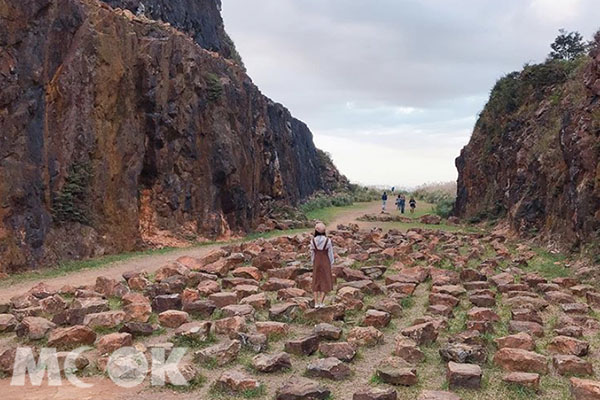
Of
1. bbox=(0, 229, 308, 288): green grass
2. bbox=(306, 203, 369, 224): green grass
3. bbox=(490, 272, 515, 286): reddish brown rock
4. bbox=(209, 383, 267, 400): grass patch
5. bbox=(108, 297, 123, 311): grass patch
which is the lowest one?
bbox=(209, 383, 267, 400): grass patch

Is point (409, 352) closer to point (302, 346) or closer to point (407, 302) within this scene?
point (302, 346)

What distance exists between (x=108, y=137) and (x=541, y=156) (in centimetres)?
1755

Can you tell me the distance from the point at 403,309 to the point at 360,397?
4.61 m

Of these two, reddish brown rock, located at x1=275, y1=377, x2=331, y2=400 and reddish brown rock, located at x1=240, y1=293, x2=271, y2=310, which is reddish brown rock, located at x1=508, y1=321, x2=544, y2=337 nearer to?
reddish brown rock, located at x1=275, y1=377, x2=331, y2=400

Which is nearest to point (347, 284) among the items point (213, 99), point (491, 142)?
point (213, 99)

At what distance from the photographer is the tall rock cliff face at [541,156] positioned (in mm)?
16469

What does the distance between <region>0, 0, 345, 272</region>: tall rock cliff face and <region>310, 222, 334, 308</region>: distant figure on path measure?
8.50 m

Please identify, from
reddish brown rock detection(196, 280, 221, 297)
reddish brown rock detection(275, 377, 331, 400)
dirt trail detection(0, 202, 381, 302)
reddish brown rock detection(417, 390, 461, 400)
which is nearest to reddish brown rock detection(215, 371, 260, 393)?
reddish brown rock detection(275, 377, 331, 400)

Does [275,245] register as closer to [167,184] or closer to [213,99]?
[167,184]

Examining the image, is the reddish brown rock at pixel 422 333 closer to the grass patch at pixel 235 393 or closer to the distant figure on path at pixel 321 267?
the distant figure on path at pixel 321 267

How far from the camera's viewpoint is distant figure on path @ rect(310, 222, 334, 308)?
33.3 ft

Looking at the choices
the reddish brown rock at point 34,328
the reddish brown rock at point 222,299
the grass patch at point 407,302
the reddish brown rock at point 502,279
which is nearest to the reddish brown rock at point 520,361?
the grass patch at point 407,302

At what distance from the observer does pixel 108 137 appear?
1816 centimetres

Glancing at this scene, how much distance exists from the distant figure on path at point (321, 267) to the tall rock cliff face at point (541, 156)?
8620 mm
